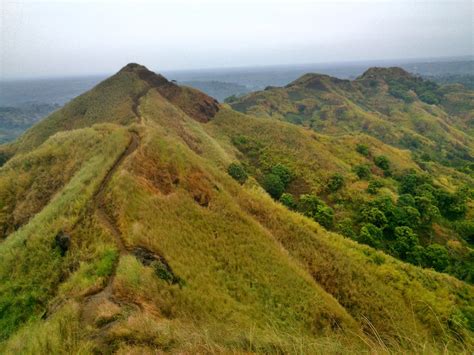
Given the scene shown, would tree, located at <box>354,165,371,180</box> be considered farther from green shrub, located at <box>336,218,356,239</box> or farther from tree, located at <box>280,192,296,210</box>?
tree, located at <box>280,192,296,210</box>

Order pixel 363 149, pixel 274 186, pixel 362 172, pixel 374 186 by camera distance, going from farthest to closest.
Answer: pixel 363 149 → pixel 362 172 → pixel 374 186 → pixel 274 186

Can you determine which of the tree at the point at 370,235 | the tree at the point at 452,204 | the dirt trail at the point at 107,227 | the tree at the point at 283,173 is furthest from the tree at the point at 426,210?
the dirt trail at the point at 107,227

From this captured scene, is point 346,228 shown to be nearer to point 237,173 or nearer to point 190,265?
point 237,173

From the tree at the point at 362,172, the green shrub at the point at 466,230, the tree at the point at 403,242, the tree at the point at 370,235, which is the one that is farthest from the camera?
the tree at the point at 362,172

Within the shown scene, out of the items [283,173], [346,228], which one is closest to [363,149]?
[283,173]

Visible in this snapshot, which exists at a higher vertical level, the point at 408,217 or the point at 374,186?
the point at 374,186

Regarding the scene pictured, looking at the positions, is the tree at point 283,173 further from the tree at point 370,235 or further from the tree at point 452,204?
the tree at point 452,204

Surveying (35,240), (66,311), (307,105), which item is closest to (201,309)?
(66,311)

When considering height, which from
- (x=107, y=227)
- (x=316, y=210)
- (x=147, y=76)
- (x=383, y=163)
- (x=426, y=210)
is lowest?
(x=426, y=210)
